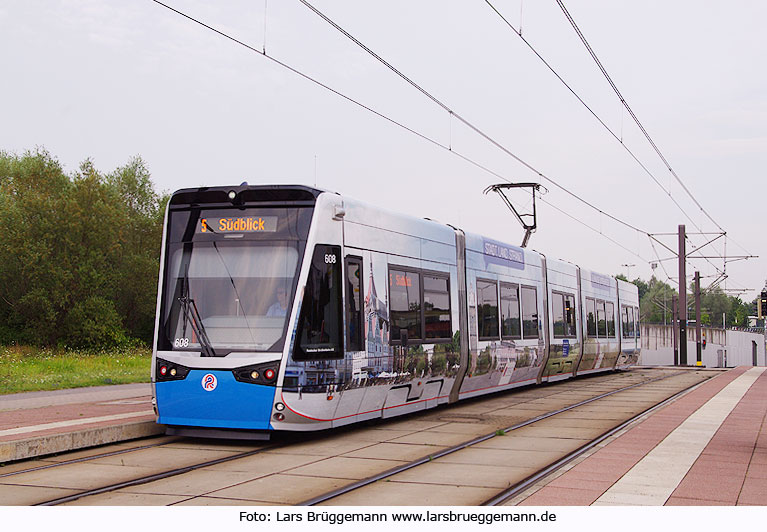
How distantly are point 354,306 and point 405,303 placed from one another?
1.94 meters

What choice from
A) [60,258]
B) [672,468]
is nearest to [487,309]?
[672,468]

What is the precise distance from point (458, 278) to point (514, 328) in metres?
3.53

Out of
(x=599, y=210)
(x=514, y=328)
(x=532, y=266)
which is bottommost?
(x=514, y=328)

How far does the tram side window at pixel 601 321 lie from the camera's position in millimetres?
28797

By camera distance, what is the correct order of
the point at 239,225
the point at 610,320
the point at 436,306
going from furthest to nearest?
1. the point at 610,320
2. the point at 436,306
3. the point at 239,225

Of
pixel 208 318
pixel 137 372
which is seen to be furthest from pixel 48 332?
pixel 208 318

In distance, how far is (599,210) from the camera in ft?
114

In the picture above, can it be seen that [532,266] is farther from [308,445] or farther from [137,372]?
[137,372]

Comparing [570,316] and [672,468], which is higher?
[570,316]

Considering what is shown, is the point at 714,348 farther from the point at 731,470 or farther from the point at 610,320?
the point at 731,470

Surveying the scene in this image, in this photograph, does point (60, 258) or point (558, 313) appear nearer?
point (558, 313)

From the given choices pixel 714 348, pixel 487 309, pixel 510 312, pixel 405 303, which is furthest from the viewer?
pixel 714 348

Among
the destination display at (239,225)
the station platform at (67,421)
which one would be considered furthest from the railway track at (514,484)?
the station platform at (67,421)

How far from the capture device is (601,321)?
29.1 metres
